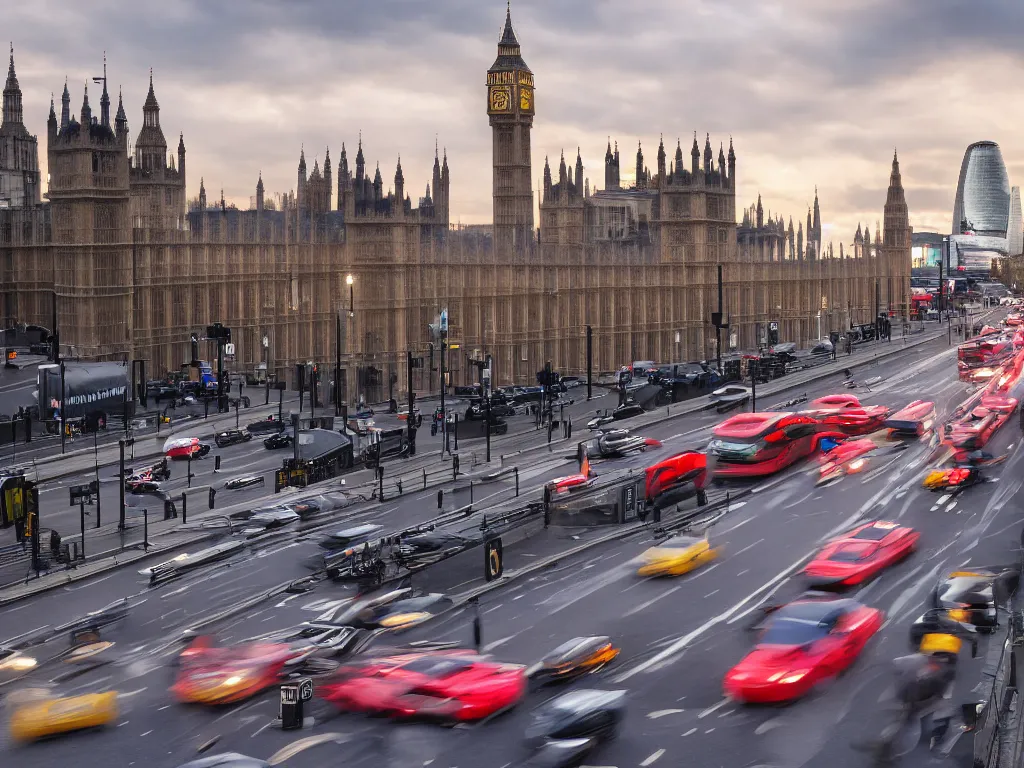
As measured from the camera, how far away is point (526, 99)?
12044 cm

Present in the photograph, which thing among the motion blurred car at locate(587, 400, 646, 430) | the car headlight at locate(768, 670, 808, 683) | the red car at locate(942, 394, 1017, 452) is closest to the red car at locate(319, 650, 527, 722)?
the car headlight at locate(768, 670, 808, 683)

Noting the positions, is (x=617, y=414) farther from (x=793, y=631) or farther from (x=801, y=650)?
(x=801, y=650)

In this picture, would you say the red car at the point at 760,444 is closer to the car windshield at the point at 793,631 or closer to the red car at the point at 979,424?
the red car at the point at 979,424

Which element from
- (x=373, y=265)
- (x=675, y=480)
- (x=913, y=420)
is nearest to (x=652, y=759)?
(x=675, y=480)

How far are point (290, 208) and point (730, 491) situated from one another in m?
61.9

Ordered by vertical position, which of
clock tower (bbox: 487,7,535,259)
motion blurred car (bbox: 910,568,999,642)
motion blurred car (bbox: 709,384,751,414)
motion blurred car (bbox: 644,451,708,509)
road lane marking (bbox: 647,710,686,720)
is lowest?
road lane marking (bbox: 647,710,686,720)

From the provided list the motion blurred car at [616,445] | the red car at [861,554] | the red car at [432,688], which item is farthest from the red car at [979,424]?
the red car at [432,688]

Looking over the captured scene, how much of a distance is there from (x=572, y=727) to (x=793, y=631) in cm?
705

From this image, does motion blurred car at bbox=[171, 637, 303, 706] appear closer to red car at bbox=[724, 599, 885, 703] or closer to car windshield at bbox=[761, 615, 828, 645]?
red car at bbox=[724, 599, 885, 703]

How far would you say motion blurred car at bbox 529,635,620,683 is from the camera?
97.1 feet

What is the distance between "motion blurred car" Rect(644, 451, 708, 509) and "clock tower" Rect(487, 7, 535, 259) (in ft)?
229

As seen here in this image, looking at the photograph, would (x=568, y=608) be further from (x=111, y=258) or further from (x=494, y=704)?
(x=111, y=258)

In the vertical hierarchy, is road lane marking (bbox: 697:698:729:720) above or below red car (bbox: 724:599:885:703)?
below

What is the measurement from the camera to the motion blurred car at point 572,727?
25.1 meters
